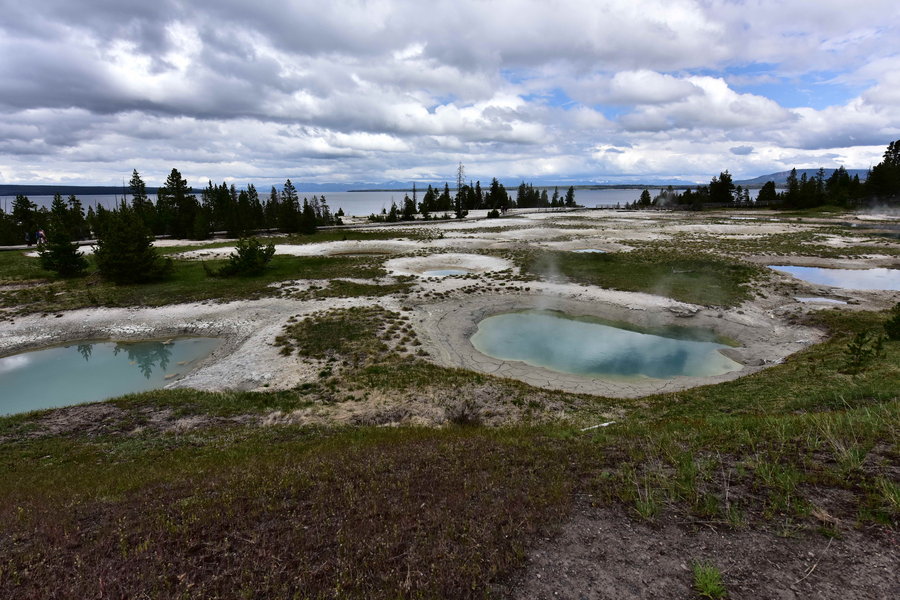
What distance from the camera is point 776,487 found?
7742 millimetres

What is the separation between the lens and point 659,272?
1650 inches

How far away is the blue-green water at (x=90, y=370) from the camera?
1965 centimetres

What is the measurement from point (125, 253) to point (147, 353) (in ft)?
66.3

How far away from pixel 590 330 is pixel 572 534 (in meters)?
21.8

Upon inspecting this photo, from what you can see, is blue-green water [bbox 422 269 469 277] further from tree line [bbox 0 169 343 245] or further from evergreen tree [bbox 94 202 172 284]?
tree line [bbox 0 169 343 245]

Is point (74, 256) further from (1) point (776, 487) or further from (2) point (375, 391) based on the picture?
(1) point (776, 487)

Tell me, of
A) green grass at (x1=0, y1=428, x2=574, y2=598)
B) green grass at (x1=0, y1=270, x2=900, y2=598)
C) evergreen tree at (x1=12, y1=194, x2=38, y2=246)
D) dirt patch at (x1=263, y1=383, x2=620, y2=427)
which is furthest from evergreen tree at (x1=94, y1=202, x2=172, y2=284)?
evergreen tree at (x1=12, y1=194, x2=38, y2=246)

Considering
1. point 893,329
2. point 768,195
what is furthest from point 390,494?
point 768,195

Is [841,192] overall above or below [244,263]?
above

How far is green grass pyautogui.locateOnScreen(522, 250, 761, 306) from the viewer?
111 ft

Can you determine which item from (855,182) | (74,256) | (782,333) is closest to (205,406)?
(782,333)

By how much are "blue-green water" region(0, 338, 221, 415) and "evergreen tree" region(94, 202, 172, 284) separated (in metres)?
15.7

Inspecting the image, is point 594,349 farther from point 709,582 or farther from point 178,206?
point 178,206

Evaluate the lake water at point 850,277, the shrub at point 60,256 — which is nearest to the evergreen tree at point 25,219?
the shrub at point 60,256
